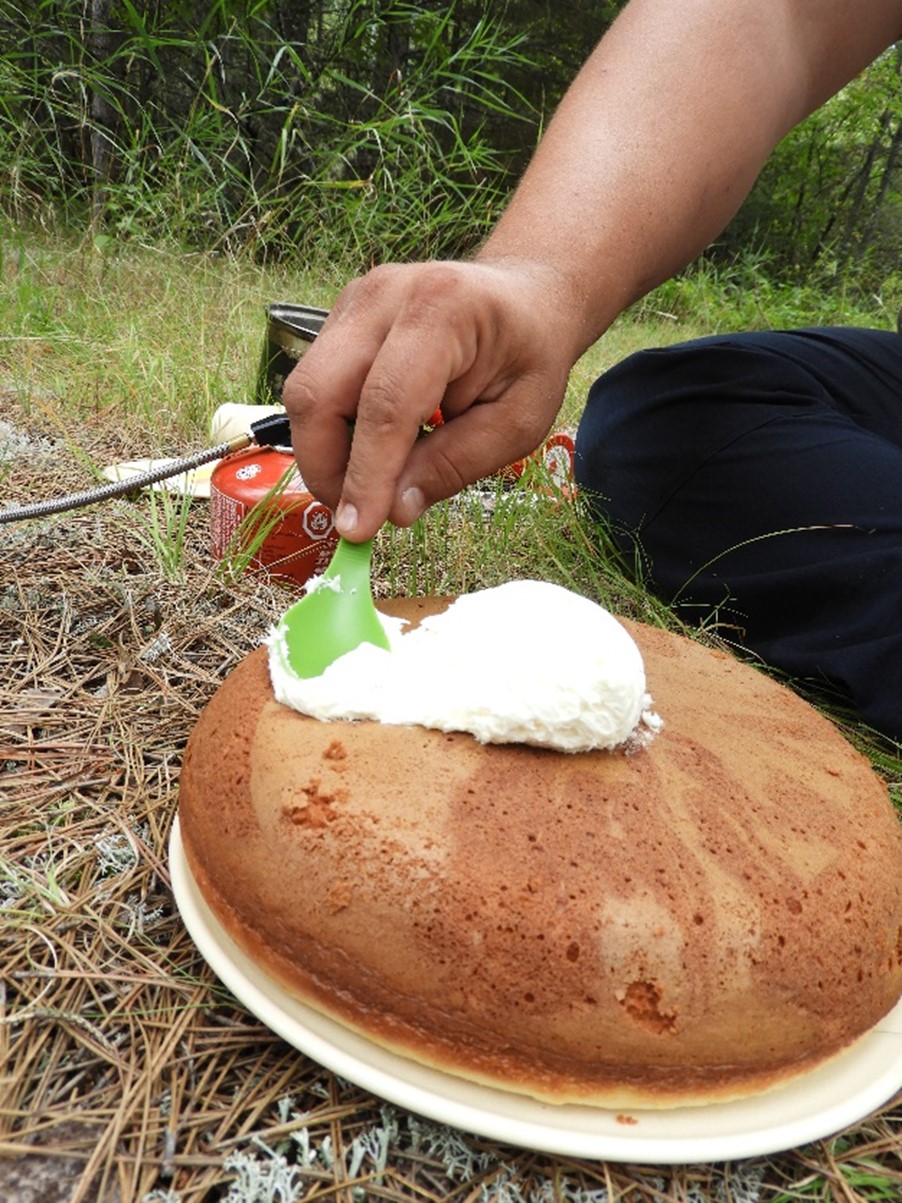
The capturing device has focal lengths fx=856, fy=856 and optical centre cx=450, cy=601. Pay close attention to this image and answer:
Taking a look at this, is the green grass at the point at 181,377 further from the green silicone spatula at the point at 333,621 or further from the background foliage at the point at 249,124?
the green silicone spatula at the point at 333,621

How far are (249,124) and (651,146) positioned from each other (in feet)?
11.4

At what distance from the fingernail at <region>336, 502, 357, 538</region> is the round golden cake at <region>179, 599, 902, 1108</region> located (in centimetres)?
22

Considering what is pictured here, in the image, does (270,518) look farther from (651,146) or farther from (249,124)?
(249,124)

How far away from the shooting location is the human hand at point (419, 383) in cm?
94

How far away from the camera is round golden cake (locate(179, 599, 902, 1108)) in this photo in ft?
2.37

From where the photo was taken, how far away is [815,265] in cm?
984

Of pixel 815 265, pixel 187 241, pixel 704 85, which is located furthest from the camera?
pixel 815 265

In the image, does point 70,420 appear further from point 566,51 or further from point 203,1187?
point 566,51

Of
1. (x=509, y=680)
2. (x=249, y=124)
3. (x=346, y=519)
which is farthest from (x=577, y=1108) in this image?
(x=249, y=124)

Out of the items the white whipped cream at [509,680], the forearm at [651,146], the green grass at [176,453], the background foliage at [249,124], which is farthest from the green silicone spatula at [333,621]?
the background foliage at [249,124]

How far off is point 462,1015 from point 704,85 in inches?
54.2

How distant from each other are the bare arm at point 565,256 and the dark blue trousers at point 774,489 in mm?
325

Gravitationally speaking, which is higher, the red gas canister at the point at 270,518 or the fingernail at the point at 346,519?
the fingernail at the point at 346,519

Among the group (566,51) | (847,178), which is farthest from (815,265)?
(566,51)
